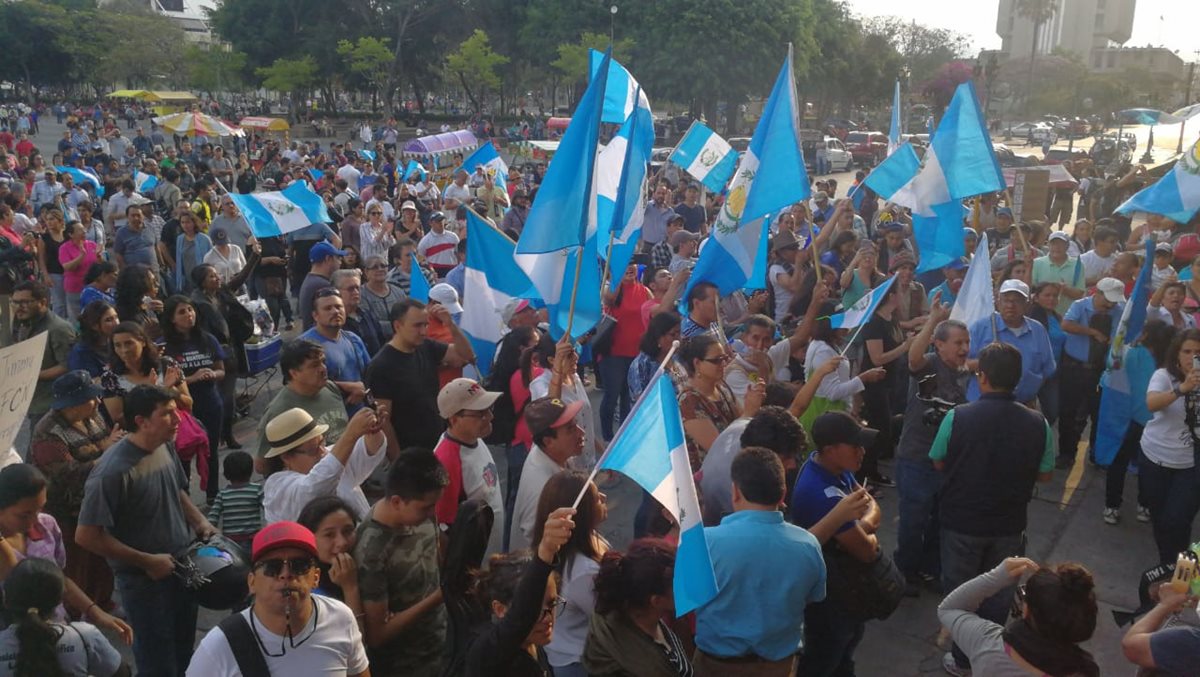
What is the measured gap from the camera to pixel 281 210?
10.1 m

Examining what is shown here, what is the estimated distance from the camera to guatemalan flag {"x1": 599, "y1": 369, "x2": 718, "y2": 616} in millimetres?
2828

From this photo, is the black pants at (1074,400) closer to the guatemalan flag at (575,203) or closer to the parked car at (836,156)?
the guatemalan flag at (575,203)

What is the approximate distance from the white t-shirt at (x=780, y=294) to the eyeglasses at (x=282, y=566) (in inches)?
267

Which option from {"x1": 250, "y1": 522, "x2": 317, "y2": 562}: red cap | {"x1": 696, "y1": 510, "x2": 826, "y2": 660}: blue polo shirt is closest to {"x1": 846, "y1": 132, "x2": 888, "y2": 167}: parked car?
{"x1": 696, "y1": 510, "x2": 826, "y2": 660}: blue polo shirt

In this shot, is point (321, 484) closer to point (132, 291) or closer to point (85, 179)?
point (132, 291)

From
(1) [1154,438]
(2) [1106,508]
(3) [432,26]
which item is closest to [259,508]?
(1) [1154,438]

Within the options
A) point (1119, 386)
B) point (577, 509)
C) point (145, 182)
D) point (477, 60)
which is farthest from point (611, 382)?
point (477, 60)

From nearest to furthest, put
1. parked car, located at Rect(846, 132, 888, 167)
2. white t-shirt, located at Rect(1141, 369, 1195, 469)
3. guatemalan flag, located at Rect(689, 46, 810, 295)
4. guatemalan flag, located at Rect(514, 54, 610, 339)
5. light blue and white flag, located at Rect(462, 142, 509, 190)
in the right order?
guatemalan flag, located at Rect(514, 54, 610, 339)
white t-shirt, located at Rect(1141, 369, 1195, 469)
guatemalan flag, located at Rect(689, 46, 810, 295)
light blue and white flag, located at Rect(462, 142, 509, 190)
parked car, located at Rect(846, 132, 888, 167)

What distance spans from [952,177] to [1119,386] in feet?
7.32

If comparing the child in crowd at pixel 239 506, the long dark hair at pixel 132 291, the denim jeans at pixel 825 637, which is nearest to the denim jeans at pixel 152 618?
the child in crowd at pixel 239 506

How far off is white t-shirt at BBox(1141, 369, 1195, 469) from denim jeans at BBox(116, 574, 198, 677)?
5245 mm

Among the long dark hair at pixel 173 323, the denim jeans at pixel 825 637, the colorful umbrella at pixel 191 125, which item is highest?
the colorful umbrella at pixel 191 125

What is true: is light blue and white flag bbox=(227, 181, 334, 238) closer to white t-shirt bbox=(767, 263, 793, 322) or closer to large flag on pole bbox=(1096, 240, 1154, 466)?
white t-shirt bbox=(767, 263, 793, 322)

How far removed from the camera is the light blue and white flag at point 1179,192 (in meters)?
9.06
